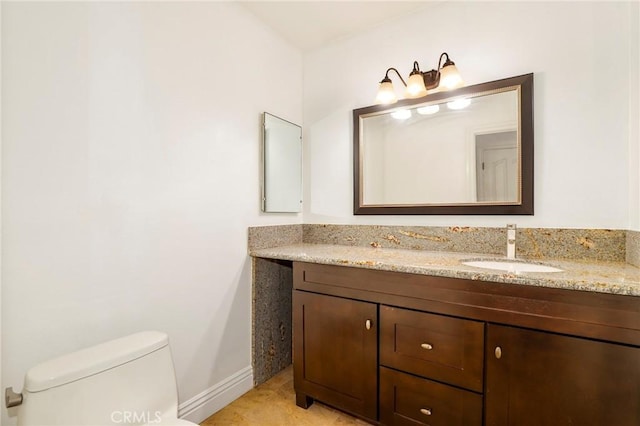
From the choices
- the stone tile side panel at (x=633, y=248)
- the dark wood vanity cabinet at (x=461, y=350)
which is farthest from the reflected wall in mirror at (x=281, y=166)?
the stone tile side panel at (x=633, y=248)

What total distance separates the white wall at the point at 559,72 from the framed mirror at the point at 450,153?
0.07m

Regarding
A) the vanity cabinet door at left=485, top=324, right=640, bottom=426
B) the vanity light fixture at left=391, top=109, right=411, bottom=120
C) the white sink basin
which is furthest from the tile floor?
the vanity light fixture at left=391, top=109, right=411, bottom=120

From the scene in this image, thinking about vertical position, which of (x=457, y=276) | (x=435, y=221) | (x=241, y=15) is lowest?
(x=457, y=276)

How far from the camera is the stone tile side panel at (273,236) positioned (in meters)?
1.98

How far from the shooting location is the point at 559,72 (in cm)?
159

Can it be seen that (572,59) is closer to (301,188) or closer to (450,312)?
(450,312)

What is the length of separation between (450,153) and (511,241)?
0.62m

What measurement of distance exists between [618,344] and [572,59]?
4.50ft

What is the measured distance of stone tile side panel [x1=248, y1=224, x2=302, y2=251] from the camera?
6.49 feet

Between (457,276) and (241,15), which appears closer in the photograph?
(457,276)

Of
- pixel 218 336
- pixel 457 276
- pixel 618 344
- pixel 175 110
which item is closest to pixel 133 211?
pixel 175 110

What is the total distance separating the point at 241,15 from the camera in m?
1.90
